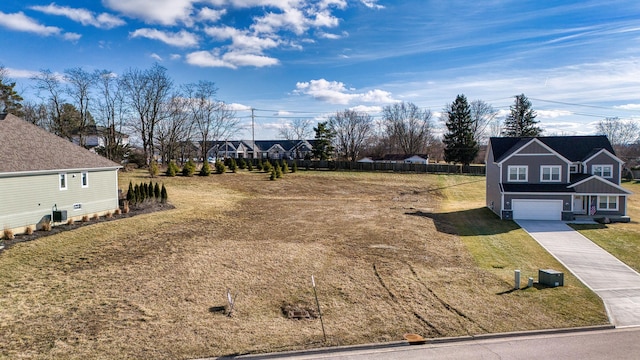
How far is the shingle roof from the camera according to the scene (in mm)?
20014

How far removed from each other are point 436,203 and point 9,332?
3586cm

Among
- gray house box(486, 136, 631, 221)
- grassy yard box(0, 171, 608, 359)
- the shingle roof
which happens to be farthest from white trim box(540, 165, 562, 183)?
the shingle roof

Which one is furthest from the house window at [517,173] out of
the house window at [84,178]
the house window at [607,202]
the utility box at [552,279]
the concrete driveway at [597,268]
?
the house window at [84,178]

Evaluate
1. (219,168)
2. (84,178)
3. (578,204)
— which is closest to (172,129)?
(219,168)

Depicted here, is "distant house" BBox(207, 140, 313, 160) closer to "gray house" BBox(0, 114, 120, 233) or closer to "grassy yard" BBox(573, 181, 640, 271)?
"gray house" BBox(0, 114, 120, 233)

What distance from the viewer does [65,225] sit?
21.7 metres

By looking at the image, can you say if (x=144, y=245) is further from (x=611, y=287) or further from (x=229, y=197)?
(x=611, y=287)

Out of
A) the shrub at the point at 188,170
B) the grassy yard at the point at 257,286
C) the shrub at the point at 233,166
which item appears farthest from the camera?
the shrub at the point at 233,166

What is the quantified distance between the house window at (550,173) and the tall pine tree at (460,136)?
3540 centimetres

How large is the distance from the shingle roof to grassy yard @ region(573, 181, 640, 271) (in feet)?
106

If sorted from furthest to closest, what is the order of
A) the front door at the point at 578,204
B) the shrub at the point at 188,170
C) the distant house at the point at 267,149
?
the distant house at the point at 267,149 < the shrub at the point at 188,170 < the front door at the point at 578,204

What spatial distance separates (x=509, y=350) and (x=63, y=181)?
955 inches

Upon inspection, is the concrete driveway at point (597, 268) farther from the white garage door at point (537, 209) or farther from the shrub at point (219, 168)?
the shrub at point (219, 168)

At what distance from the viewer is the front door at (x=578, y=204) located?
31.5 metres
